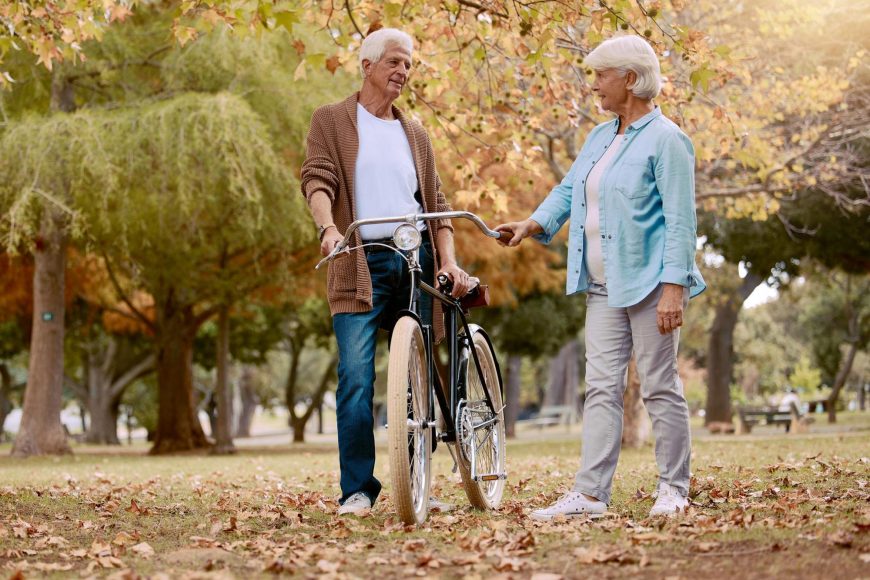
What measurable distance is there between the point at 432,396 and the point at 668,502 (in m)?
1.17

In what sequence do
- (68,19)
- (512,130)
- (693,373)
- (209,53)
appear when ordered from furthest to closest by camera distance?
(693,373) < (209,53) < (512,130) < (68,19)

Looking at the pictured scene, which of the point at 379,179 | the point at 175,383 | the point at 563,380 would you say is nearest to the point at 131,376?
the point at 175,383

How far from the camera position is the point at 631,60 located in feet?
16.6

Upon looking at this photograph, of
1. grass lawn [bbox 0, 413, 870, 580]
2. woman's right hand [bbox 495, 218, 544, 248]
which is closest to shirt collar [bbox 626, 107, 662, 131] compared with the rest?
woman's right hand [bbox 495, 218, 544, 248]

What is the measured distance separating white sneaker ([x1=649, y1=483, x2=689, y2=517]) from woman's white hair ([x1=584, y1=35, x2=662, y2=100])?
181cm

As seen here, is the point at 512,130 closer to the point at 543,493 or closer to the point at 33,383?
the point at 543,493

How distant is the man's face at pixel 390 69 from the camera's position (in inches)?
210

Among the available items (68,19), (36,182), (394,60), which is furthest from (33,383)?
(394,60)

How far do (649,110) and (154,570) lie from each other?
299 cm

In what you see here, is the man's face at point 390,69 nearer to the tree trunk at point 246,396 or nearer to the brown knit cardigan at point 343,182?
the brown knit cardigan at point 343,182

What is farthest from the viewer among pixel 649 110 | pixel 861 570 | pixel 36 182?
pixel 36 182

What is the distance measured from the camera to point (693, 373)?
63.6 m

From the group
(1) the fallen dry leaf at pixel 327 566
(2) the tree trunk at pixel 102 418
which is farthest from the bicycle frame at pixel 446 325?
(2) the tree trunk at pixel 102 418

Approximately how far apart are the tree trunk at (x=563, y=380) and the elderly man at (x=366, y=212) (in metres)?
37.8
